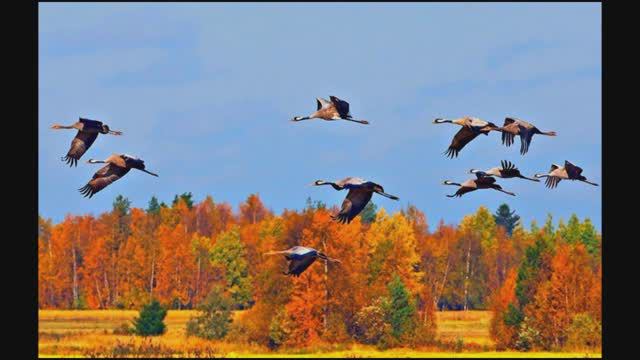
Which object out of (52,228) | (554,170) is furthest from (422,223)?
(554,170)

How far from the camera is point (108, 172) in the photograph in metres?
23.4

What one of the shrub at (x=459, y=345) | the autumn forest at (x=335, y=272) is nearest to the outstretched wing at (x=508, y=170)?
the autumn forest at (x=335, y=272)

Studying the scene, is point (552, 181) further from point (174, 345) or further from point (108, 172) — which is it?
point (174, 345)

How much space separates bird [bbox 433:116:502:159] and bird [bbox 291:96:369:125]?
197cm

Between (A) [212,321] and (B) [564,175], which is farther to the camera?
(A) [212,321]

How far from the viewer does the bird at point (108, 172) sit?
22500mm

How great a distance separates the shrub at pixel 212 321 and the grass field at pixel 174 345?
3.18 feet

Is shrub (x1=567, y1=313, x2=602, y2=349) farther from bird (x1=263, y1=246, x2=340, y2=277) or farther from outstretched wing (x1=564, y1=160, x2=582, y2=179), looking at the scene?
bird (x1=263, y1=246, x2=340, y2=277)

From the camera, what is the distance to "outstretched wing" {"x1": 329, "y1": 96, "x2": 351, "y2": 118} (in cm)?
2358

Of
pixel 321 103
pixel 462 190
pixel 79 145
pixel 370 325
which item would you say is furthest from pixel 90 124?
pixel 370 325

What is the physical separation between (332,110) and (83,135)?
4.23 m

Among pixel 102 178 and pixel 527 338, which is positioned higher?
pixel 102 178
